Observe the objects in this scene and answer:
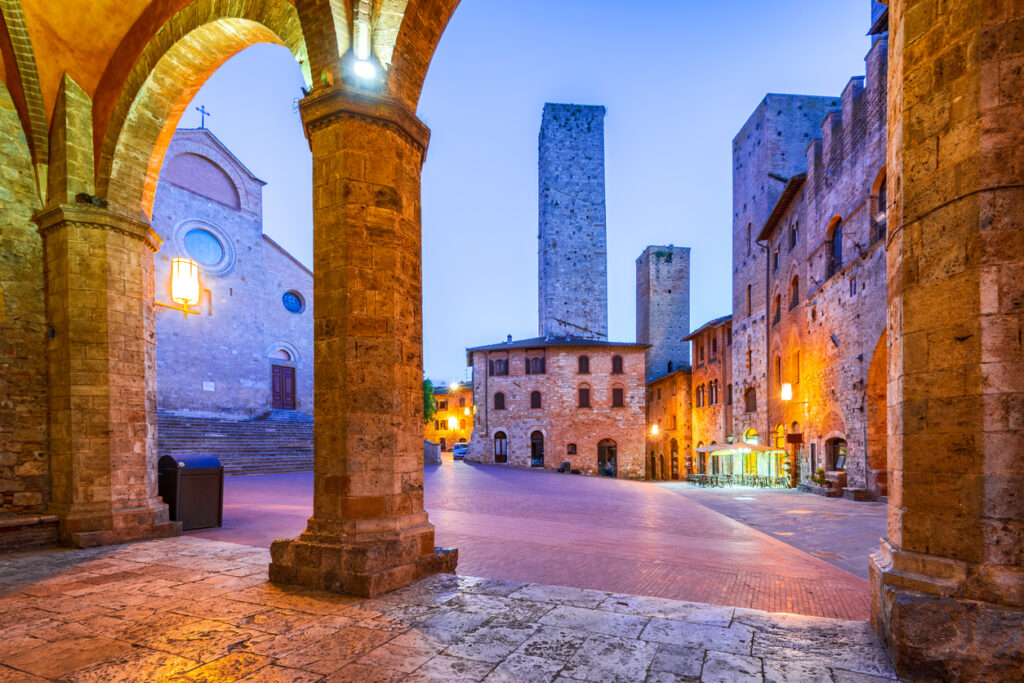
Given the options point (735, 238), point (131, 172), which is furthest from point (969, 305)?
point (735, 238)

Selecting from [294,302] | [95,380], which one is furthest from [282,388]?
[95,380]

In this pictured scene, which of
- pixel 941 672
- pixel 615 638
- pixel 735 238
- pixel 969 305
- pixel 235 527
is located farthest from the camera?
pixel 735 238

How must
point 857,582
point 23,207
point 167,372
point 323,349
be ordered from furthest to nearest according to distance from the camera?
point 167,372 < point 23,207 < point 857,582 < point 323,349

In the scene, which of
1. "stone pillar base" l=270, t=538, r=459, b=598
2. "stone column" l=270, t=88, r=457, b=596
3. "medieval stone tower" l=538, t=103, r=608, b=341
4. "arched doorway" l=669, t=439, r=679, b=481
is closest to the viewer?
"stone pillar base" l=270, t=538, r=459, b=598

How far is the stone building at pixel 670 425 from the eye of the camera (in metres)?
30.8

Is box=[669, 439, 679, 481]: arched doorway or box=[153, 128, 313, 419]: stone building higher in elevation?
box=[153, 128, 313, 419]: stone building

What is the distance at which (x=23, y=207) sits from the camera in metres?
6.49

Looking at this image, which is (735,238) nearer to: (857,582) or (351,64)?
(857,582)

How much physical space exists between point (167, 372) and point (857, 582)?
81.1 feet

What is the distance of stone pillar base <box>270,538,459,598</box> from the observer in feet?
12.9

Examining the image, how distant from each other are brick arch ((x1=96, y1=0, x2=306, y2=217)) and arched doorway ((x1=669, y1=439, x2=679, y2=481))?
31.2m

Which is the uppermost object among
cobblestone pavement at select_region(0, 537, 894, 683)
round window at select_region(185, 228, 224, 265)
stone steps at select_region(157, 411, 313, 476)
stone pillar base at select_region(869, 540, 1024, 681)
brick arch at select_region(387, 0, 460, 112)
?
round window at select_region(185, 228, 224, 265)

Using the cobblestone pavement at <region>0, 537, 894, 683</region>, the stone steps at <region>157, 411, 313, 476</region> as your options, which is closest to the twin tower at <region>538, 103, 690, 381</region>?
the stone steps at <region>157, 411, 313, 476</region>

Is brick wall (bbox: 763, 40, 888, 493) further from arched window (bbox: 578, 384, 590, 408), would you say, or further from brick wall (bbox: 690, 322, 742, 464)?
arched window (bbox: 578, 384, 590, 408)
